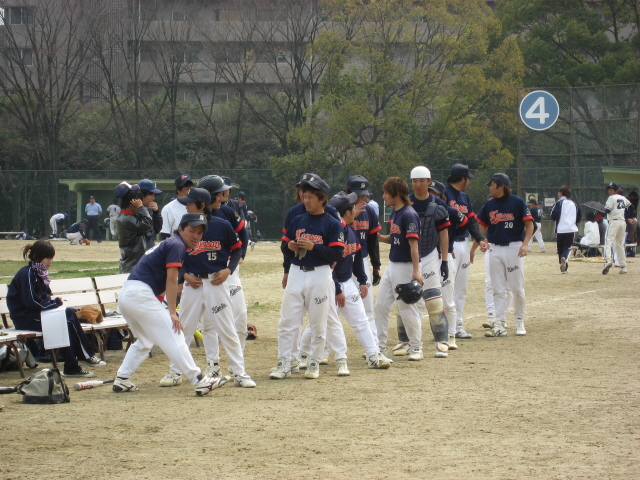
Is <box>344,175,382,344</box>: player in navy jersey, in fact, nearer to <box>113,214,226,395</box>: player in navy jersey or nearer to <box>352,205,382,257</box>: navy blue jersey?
<box>352,205,382,257</box>: navy blue jersey

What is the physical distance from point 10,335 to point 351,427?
363 cm

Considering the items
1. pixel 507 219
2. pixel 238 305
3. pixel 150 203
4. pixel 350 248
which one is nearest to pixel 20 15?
pixel 150 203

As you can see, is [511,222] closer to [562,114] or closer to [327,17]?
[562,114]

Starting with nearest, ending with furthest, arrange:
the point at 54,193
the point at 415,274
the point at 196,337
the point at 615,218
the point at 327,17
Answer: the point at 415,274 → the point at 196,337 → the point at 615,218 → the point at 54,193 → the point at 327,17

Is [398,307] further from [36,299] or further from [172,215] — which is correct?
[36,299]

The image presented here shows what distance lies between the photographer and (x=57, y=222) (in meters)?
37.0

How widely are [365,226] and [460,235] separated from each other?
1.94 m

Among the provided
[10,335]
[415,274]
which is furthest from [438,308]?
[10,335]

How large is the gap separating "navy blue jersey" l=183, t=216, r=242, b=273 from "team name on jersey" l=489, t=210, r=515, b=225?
4151mm

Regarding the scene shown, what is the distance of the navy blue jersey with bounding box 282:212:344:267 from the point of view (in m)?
7.21

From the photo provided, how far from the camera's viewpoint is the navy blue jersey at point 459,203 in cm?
984

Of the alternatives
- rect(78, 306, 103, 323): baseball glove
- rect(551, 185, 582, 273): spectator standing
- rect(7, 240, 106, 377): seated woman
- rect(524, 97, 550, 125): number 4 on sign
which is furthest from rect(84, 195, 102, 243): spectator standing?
rect(7, 240, 106, 377): seated woman

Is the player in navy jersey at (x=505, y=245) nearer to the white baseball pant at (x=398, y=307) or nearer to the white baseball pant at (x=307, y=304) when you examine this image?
the white baseball pant at (x=398, y=307)

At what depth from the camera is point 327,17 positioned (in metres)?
40.7
